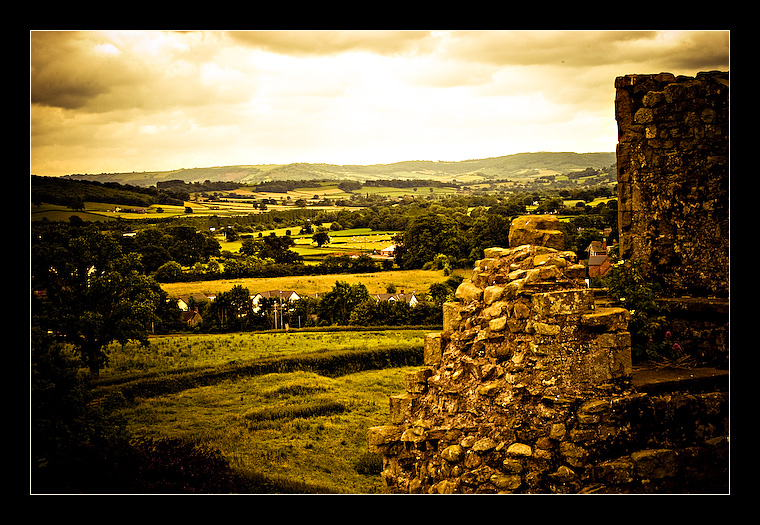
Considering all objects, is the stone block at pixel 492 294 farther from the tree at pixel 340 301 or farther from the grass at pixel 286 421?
the tree at pixel 340 301

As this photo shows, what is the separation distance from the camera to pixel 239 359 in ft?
49.0

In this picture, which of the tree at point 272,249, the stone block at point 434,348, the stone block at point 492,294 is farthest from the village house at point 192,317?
the stone block at point 492,294

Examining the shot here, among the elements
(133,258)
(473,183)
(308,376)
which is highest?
(473,183)

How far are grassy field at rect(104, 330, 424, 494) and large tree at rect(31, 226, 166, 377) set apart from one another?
120 cm

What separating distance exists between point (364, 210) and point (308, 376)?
237 inches

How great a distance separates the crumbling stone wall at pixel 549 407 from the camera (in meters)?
4.86

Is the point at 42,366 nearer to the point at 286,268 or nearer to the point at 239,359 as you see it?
the point at 239,359

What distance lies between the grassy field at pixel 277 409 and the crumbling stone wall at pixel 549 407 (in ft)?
15.6

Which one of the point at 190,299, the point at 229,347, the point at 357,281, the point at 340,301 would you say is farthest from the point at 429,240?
the point at 190,299

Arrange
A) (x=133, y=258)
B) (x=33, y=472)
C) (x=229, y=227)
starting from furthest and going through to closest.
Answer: (x=229, y=227) → (x=133, y=258) → (x=33, y=472)

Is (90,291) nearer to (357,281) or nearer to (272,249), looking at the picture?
(272,249)

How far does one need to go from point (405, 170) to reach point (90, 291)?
977 centimetres

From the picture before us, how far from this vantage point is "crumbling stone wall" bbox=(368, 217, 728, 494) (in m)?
4.86
